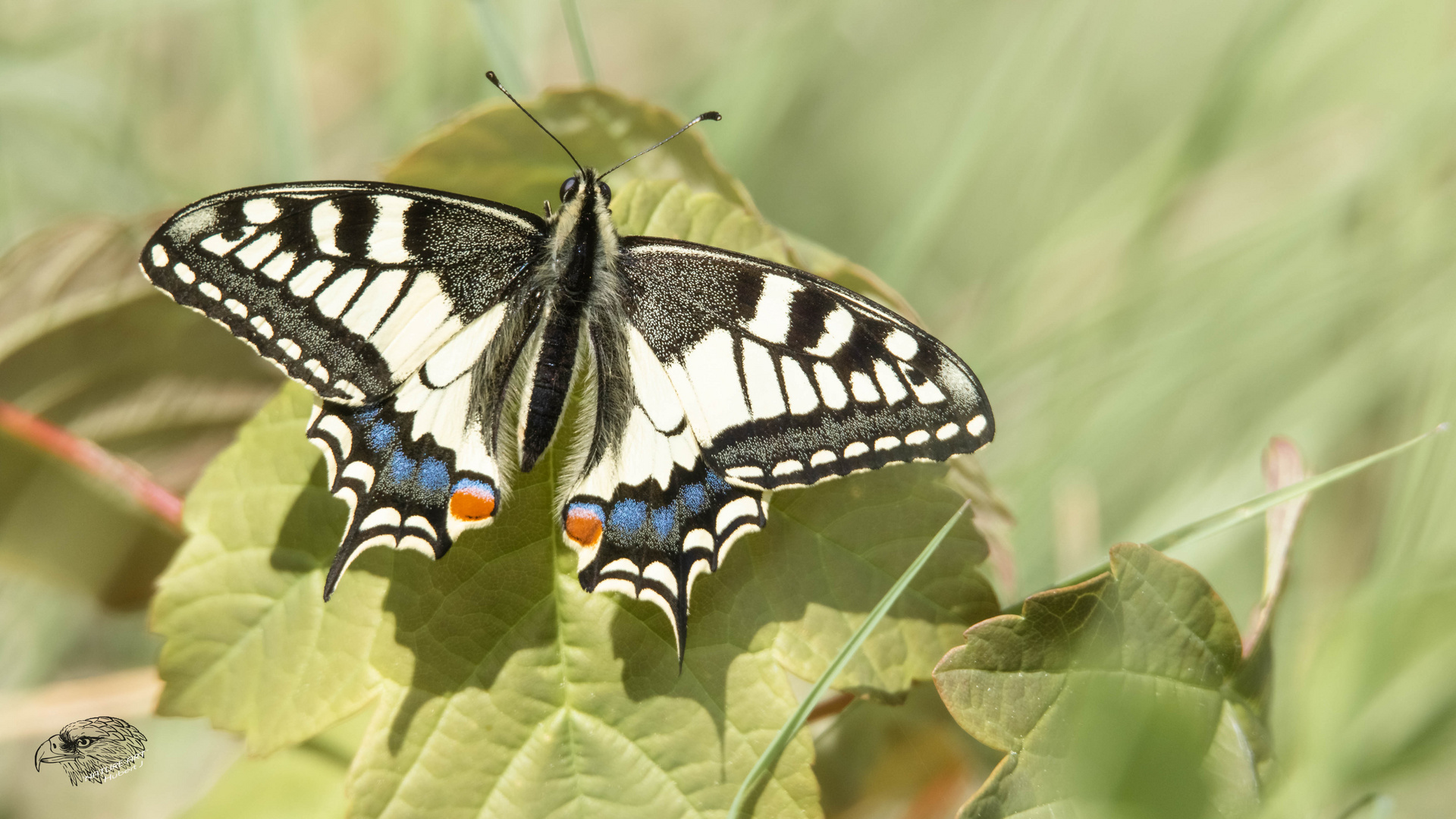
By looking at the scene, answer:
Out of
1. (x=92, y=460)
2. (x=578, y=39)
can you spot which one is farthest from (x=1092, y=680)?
(x=92, y=460)

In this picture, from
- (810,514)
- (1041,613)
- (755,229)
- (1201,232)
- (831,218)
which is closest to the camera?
(1041,613)

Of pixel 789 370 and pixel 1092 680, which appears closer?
pixel 1092 680

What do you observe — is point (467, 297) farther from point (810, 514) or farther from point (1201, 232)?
point (1201, 232)

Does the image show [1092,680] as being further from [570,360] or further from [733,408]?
[570,360]

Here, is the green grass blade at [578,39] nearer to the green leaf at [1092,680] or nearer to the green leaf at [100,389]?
the green leaf at [100,389]

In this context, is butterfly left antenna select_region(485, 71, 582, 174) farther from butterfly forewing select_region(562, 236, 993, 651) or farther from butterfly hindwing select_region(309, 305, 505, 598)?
butterfly hindwing select_region(309, 305, 505, 598)

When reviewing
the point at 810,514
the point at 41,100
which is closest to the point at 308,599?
the point at 810,514
